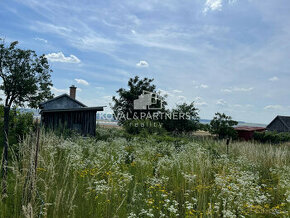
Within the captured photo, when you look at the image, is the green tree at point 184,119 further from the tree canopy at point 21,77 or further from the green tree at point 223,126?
the tree canopy at point 21,77

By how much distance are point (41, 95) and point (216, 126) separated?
84.3 feet

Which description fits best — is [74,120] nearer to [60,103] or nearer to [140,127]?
[140,127]

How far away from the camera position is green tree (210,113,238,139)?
2234 cm

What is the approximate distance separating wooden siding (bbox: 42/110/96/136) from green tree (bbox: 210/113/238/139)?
12.2 meters

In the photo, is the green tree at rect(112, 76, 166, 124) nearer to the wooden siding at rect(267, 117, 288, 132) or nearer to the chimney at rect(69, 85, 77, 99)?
the chimney at rect(69, 85, 77, 99)

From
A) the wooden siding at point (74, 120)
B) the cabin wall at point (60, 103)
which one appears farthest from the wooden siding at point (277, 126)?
the cabin wall at point (60, 103)

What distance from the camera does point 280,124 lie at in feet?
122

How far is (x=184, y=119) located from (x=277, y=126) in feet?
69.7

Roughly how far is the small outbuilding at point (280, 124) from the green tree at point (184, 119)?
18145 millimetres

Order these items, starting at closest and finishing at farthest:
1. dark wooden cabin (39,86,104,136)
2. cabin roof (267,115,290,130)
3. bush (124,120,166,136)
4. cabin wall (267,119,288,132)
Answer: dark wooden cabin (39,86,104,136) < bush (124,120,166,136) < cabin roof (267,115,290,130) < cabin wall (267,119,288,132)

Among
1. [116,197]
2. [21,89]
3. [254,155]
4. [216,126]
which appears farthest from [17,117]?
[21,89]

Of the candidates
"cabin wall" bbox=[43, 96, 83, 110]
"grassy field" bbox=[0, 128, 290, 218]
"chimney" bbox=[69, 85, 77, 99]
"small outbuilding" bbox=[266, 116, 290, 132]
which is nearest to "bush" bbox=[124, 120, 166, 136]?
"grassy field" bbox=[0, 128, 290, 218]

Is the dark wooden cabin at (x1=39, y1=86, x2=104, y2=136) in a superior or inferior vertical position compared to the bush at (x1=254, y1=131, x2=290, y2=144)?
superior

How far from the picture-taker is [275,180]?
707cm
